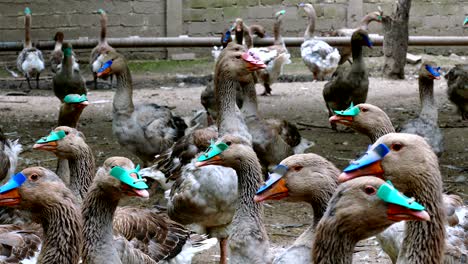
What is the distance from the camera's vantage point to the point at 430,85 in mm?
9031

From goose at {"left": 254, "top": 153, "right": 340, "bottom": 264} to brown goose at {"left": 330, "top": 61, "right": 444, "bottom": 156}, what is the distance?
192cm

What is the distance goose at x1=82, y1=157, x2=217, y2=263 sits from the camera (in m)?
5.16

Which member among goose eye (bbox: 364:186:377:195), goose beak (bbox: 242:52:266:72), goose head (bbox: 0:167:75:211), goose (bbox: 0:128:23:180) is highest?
goose eye (bbox: 364:186:377:195)

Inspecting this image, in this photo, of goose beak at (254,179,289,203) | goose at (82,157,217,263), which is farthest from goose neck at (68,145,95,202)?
goose beak at (254,179,289,203)

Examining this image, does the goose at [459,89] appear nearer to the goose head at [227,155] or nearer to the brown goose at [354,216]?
the goose head at [227,155]

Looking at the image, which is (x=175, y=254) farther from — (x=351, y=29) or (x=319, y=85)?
(x=351, y=29)

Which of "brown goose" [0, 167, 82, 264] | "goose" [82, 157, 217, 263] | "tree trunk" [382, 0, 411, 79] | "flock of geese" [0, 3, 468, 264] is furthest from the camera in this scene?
"tree trunk" [382, 0, 411, 79]

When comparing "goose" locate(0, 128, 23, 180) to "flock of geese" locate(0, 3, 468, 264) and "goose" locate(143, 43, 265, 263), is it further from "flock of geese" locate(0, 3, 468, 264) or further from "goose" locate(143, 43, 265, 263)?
"goose" locate(143, 43, 265, 263)

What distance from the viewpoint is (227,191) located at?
6.87m

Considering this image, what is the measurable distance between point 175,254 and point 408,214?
306 cm

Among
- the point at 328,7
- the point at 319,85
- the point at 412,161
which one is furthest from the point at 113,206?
the point at 328,7

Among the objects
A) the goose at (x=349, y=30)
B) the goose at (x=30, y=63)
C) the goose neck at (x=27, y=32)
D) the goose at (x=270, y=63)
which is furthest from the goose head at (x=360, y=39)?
the goose neck at (x=27, y=32)

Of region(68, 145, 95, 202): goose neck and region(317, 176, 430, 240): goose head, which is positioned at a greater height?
region(317, 176, 430, 240): goose head

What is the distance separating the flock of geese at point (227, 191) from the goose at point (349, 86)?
2.15m
